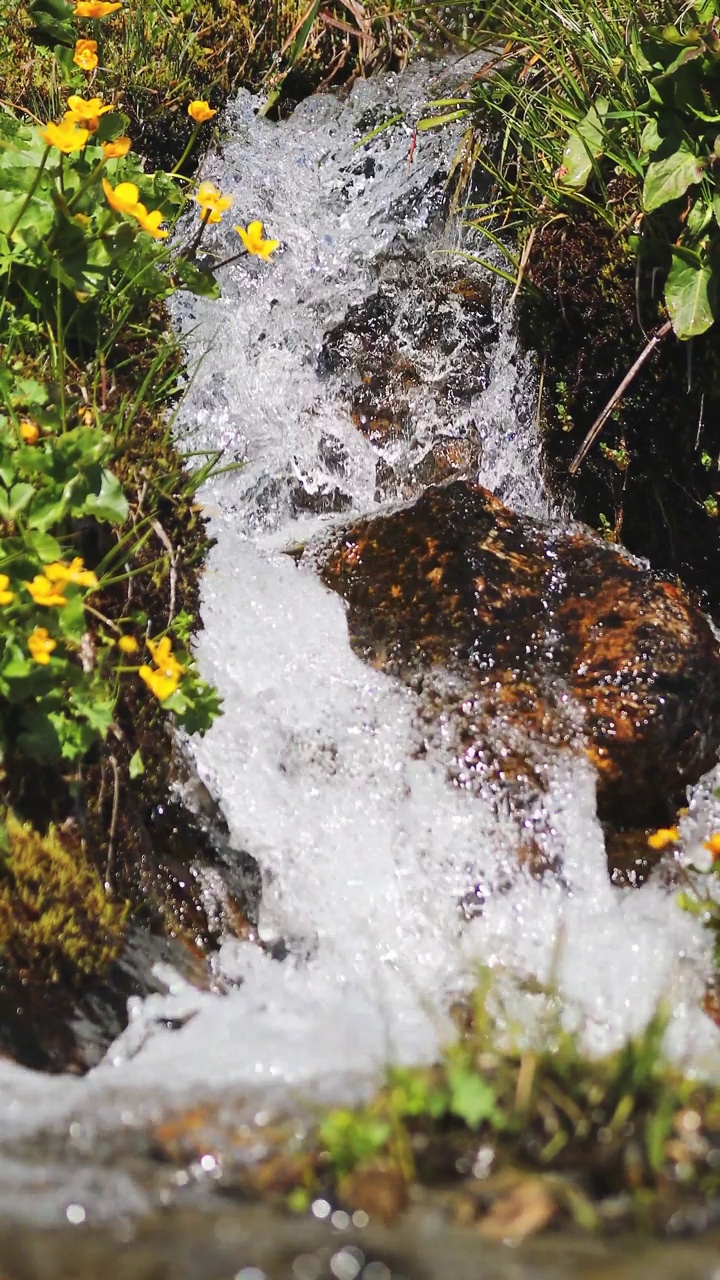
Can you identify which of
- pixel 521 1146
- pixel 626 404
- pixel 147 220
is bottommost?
pixel 521 1146

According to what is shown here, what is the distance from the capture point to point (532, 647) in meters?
3.25

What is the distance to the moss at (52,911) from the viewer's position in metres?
2.41

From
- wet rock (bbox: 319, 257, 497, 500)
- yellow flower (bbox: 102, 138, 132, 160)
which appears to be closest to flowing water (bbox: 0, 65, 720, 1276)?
wet rock (bbox: 319, 257, 497, 500)

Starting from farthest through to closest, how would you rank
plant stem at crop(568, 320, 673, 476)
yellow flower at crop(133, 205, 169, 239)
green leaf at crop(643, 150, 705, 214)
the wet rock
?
the wet rock, plant stem at crop(568, 320, 673, 476), green leaf at crop(643, 150, 705, 214), yellow flower at crop(133, 205, 169, 239)

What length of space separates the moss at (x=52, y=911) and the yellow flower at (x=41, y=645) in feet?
1.38

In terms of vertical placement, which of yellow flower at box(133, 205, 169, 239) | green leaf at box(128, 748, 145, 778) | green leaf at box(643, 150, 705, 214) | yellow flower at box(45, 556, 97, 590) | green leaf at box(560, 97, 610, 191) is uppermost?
green leaf at box(643, 150, 705, 214)

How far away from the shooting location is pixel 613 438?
157 inches

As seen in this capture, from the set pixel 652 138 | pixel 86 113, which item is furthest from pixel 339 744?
pixel 652 138

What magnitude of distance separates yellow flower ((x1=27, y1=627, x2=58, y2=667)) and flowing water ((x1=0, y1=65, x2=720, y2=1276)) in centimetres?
76

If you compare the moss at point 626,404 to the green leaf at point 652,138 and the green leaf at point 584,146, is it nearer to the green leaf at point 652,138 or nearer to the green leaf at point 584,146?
the green leaf at point 584,146

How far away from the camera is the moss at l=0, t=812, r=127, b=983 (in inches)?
95.0

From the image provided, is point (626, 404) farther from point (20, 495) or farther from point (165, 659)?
point (20, 495)

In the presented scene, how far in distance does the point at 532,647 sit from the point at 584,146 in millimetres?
1883

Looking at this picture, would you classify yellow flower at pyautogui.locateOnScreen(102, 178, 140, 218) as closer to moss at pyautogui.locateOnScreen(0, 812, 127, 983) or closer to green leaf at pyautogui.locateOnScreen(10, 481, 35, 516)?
green leaf at pyautogui.locateOnScreen(10, 481, 35, 516)
